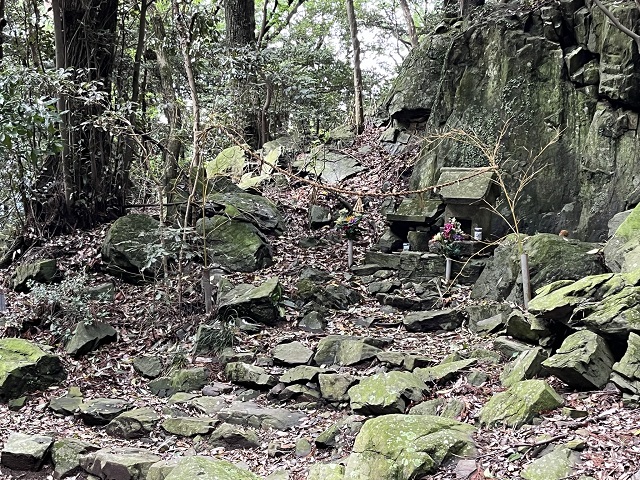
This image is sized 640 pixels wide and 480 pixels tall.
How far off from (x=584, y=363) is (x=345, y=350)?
2.39 m

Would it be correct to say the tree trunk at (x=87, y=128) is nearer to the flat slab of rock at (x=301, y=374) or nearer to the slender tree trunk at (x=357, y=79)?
the flat slab of rock at (x=301, y=374)

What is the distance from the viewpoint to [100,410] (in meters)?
4.73

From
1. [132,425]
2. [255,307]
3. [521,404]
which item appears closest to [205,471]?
[132,425]

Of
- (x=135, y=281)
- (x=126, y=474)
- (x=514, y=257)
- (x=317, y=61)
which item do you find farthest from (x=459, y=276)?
(x=317, y=61)

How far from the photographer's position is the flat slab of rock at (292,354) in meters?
5.62

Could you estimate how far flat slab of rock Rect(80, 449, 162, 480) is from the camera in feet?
12.0

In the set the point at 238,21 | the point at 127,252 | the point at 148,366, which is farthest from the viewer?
the point at 238,21

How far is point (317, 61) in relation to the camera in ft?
42.5

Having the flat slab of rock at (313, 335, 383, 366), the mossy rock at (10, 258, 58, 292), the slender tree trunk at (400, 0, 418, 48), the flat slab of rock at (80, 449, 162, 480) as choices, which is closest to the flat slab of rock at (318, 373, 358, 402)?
the flat slab of rock at (313, 335, 383, 366)

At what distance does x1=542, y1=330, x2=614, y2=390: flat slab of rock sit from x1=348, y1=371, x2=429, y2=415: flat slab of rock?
3.36ft

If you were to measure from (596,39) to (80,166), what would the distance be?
8179 millimetres

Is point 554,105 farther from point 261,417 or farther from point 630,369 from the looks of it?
point 261,417

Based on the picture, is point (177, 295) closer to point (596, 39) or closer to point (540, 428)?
point (540, 428)

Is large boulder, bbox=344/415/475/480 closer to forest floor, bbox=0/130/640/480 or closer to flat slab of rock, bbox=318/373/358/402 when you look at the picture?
forest floor, bbox=0/130/640/480
